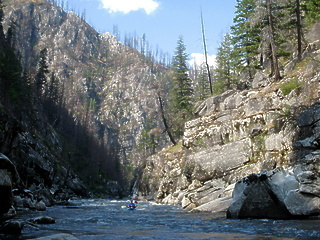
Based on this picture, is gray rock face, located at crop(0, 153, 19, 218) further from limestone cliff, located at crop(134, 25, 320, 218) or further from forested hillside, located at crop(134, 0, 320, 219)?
limestone cliff, located at crop(134, 25, 320, 218)

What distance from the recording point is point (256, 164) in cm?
1847

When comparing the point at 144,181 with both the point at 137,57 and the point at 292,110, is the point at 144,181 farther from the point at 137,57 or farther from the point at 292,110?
the point at 137,57

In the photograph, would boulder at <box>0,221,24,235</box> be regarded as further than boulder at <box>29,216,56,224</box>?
No

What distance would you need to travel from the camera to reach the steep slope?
488 feet

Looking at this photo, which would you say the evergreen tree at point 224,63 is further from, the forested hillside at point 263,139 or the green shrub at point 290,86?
the green shrub at point 290,86

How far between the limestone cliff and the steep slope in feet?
378

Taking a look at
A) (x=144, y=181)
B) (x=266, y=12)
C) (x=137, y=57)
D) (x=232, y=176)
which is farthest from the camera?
(x=137, y=57)

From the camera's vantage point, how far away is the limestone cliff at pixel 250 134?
16.6 meters

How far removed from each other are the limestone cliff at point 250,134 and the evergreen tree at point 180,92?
12301 mm

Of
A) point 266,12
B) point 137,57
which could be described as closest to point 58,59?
point 137,57

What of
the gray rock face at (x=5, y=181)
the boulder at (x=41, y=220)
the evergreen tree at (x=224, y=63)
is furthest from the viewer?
the evergreen tree at (x=224, y=63)

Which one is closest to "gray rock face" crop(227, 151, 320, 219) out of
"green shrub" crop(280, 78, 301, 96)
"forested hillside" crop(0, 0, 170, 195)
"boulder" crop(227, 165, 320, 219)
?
"boulder" crop(227, 165, 320, 219)

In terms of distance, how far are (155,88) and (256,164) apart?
71.5ft

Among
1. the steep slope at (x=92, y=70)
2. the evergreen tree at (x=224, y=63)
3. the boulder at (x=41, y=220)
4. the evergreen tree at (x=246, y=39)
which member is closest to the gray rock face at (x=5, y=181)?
the boulder at (x=41, y=220)
